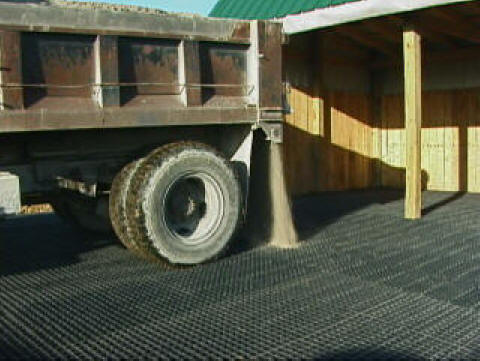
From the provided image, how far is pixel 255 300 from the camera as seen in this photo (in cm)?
450

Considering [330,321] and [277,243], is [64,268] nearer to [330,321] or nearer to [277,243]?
[277,243]

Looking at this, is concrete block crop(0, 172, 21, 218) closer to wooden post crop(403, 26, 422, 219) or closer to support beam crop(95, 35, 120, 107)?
support beam crop(95, 35, 120, 107)

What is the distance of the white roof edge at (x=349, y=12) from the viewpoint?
23.9ft

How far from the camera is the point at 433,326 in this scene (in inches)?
154

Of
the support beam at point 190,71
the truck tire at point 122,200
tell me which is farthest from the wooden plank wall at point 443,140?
the truck tire at point 122,200

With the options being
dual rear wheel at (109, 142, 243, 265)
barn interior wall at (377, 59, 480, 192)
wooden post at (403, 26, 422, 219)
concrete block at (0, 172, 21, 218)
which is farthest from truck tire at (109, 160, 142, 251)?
barn interior wall at (377, 59, 480, 192)

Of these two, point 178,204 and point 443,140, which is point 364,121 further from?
point 178,204

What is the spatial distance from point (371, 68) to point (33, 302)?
35.4ft

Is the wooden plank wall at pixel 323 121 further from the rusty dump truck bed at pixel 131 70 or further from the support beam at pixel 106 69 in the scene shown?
the support beam at pixel 106 69

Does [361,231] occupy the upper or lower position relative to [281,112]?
lower

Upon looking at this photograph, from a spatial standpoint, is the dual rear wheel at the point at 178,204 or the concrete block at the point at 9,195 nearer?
the concrete block at the point at 9,195

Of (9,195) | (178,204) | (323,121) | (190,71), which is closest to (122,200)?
(178,204)

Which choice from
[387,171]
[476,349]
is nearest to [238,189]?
[476,349]

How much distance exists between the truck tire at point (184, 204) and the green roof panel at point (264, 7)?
3751mm
